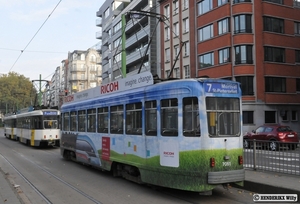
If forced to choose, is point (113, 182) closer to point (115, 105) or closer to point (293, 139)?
point (115, 105)

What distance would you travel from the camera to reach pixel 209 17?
35.5 metres

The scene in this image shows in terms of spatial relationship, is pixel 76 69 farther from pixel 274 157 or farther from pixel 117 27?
pixel 274 157

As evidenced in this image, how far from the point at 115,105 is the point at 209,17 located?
2728cm

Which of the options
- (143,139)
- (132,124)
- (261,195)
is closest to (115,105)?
(132,124)

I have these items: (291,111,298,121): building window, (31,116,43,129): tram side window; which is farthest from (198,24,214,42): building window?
(31,116,43,129): tram side window

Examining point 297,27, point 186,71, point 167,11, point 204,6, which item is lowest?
point 186,71

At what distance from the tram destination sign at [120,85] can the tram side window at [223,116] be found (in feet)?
6.66

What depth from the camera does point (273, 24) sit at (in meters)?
34.1

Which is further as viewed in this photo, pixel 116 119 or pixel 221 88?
pixel 116 119

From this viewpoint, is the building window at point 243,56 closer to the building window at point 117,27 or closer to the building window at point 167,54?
the building window at point 167,54

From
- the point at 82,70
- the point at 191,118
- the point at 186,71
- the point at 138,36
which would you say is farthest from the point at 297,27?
the point at 82,70

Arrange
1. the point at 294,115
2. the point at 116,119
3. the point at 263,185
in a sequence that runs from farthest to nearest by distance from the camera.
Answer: the point at 294,115, the point at 116,119, the point at 263,185

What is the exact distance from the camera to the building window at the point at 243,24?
32500 mm

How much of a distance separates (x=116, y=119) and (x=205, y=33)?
27.7 meters
